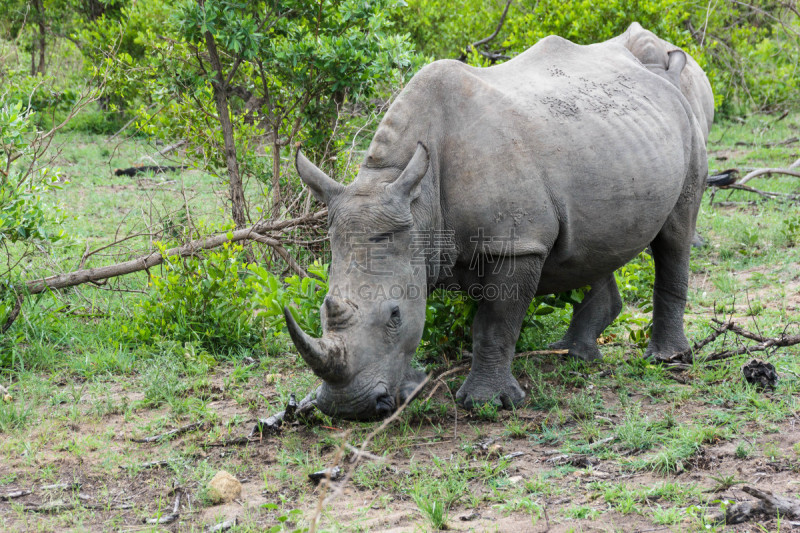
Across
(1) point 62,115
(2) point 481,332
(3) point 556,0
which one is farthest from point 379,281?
(1) point 62,115

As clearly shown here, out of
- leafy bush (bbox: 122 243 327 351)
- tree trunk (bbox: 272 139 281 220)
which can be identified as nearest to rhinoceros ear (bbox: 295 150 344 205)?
leafy bush (bbox: 122 243 327 351)

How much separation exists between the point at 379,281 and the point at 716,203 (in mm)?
7471

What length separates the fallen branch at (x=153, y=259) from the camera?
6.34m

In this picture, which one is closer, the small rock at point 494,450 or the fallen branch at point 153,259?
the small rock at point 494,450

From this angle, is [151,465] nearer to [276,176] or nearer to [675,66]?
[276,176]

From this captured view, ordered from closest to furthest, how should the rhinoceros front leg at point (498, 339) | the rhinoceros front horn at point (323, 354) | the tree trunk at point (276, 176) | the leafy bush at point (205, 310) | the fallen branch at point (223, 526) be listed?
the fallen branch at point (223, 526) → the rhinoceros front horn at point (323, 354) → the rhinoceros front leg at point (498, 339) → the leafy bush at point (205, 310) → the tree trunk at point (276, 176)

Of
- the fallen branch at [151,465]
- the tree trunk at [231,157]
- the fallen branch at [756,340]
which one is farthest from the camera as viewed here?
the tree trunk at [231,157]

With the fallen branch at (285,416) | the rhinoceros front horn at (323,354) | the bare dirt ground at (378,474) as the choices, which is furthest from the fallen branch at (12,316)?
the rhinoceros front horn at (323,354)

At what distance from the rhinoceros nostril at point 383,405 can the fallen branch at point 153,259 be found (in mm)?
2587

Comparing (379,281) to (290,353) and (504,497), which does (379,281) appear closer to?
(504,497)

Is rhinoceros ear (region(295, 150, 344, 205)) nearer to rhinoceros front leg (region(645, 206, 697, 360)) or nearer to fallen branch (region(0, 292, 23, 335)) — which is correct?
rhinoceros front leg (region(645, 206, 697, 360))

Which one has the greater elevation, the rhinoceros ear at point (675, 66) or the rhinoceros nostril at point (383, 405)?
the rhinoceros ear at point (675, 66)

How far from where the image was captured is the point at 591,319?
231 inches

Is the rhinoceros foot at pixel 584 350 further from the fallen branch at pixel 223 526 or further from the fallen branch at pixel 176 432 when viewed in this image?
the fallen branch at pixel 223 526
